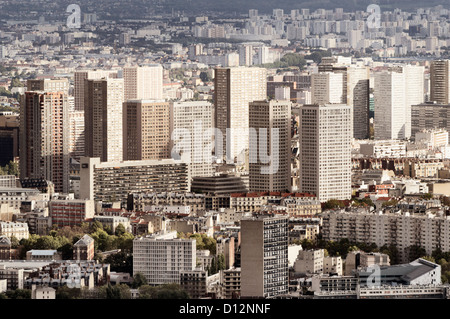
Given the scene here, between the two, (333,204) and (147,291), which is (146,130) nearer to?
(333,204)

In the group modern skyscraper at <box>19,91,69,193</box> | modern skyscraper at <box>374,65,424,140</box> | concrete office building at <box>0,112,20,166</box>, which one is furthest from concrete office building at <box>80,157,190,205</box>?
modern skyscraper at <box>374,65,424,140</box>

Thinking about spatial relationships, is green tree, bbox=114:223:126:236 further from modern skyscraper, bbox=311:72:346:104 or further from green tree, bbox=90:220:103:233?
modern skyscraper, bbox=311:72:346:104

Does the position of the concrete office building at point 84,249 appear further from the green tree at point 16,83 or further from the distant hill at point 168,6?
the green tree at point 16,83

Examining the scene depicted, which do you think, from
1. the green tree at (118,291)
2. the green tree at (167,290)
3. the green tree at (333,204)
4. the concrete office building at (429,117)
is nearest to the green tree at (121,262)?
the green tree at (118,291)

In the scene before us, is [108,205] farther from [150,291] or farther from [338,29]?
[150,291]

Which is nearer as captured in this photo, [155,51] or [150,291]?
[150,291]

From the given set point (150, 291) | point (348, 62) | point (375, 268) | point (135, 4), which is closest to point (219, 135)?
point (135, 4)

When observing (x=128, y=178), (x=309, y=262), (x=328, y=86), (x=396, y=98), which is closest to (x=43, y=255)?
(x=309, y=262)
